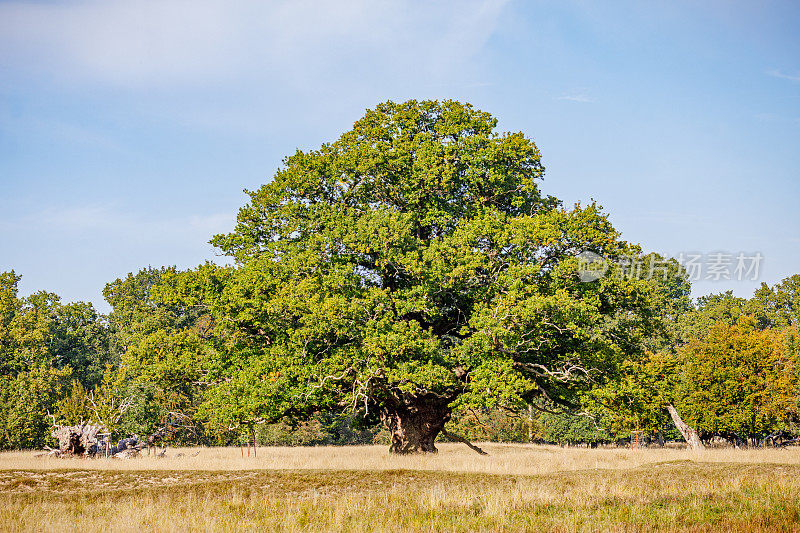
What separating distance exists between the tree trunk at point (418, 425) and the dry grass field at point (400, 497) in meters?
5.78

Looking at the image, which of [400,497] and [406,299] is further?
[406,299]

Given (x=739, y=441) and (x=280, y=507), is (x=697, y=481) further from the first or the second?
(x=739, y=441)

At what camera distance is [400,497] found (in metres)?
16.7

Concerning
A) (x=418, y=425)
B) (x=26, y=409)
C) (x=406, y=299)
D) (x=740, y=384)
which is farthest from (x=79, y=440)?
(x=740, y=384)

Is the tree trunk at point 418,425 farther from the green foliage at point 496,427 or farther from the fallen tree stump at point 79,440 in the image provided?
the green foliage at point 496,427

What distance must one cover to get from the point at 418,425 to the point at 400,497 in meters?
17.5

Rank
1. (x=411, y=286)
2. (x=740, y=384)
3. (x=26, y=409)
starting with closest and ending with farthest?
(x=411, y=286), (x=740, y=384), (x=26, y=409)

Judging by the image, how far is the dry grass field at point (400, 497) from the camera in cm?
1295

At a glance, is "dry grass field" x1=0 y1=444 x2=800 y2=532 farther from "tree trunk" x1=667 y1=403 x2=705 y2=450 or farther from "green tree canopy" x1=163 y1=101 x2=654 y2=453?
"tree trunk" x1=667 y1=403 x2=705 y2=450

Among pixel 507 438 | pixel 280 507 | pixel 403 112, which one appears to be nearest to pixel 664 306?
pixel 507 438

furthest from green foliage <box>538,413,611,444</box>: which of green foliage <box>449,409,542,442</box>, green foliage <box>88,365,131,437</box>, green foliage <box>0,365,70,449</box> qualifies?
green foliage <box>0,365,70,449</box>

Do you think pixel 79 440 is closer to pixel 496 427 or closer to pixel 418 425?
pixel 418 425

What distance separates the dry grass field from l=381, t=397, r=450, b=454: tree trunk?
5775 mm

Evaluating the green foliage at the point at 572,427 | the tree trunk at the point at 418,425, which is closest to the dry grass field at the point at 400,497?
the tree trunk at the point at 418,425
